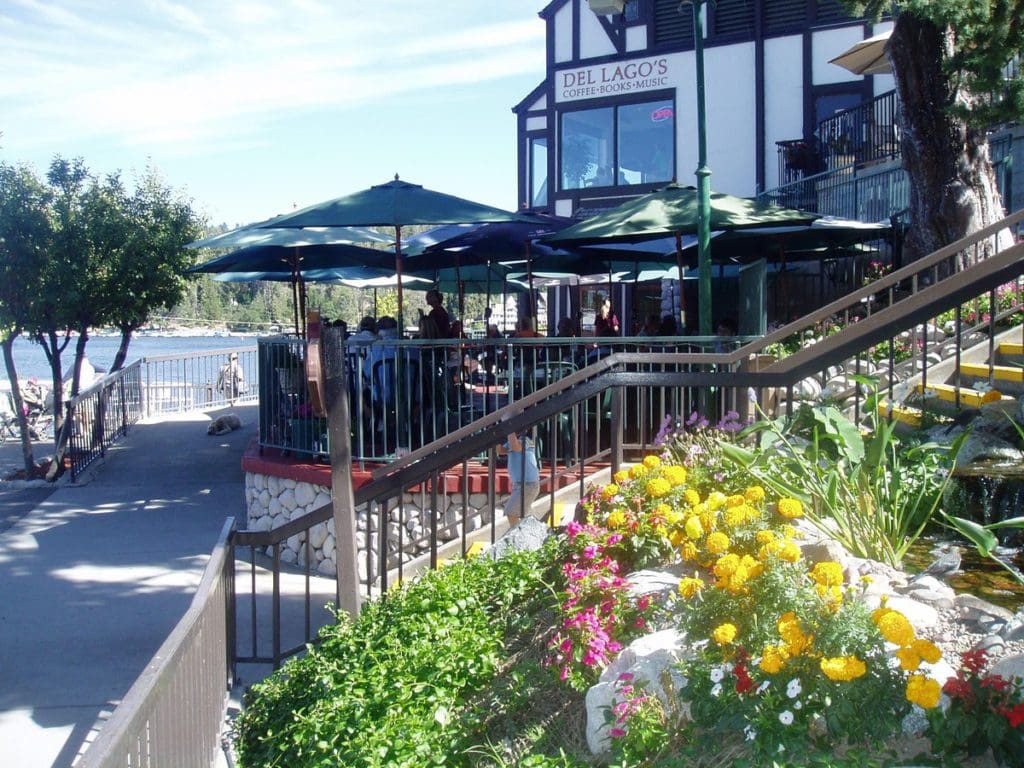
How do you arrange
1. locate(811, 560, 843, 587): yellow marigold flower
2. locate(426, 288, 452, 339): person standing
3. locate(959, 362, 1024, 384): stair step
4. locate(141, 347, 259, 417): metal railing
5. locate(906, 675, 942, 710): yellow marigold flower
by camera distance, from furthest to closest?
locate(141, 347, 259, 417): metal railing → locate(426, 288, 452, 339): person standing → locate(959, 362, 1024, 384): stair step → locate(811, 560, 843, 587): yellow marigold flower → locate(906, 675, 942, 710): yellow marigold flower

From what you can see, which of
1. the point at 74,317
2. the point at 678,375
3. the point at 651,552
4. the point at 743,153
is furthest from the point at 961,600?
the point at 743,153

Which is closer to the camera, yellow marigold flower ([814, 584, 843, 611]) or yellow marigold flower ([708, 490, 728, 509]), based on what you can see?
yellow marigold flower ([814, 584, 843, 611])

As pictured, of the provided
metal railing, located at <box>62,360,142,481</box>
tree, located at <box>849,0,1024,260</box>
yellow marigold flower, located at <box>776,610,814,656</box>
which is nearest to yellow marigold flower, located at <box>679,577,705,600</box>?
yellow marigold flower, located at <box>776,610,814,656</box>

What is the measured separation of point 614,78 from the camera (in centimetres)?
2422


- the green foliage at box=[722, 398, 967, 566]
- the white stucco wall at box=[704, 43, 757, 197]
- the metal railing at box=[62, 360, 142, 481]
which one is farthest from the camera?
the white stucco wall at box=[704, 43, 757, 197]

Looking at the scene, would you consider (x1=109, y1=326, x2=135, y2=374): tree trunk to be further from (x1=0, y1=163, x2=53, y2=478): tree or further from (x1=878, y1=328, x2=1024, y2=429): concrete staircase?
(x1=878, y1=328, x2=1024, y2=429): concrete staircase

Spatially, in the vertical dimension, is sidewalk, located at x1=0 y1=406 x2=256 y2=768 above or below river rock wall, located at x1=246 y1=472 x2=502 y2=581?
below

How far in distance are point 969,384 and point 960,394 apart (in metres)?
0.99

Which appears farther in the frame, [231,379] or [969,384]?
[231,379]

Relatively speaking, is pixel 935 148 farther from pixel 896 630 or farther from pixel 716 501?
pixel 896 630

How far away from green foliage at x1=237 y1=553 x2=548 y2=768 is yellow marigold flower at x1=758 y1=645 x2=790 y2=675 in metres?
1.31

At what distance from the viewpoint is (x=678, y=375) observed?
5000 mm

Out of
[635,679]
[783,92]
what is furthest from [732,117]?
[635,679]

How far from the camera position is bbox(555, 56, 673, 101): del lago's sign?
23.7m
